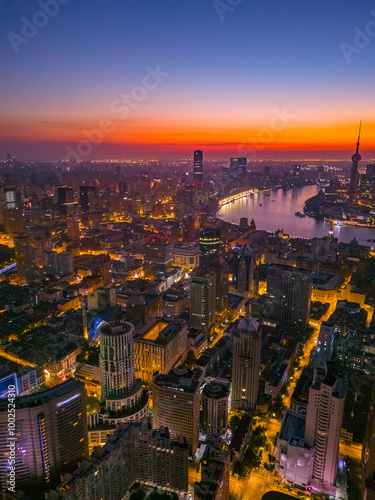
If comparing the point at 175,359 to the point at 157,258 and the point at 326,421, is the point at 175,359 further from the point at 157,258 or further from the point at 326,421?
the point at 157,258

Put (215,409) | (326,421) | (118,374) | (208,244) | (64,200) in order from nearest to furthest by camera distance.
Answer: (326,421) → (215,409) → (118,374) → (208,244) → (64,200)

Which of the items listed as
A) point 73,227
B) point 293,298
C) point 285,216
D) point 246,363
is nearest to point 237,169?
point 285,216

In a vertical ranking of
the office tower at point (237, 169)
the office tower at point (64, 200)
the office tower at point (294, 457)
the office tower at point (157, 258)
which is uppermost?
the office tower at point (237, 169)

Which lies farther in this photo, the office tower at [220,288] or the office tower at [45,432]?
the office tower at [220,288]

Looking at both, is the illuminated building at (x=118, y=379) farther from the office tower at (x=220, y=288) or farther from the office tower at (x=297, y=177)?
the office tower at (x=297, y=177)

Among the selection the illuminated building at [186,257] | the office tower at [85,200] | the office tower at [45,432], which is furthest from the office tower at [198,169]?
the office tower at [45,432]

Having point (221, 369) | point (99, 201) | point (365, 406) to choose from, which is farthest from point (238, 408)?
point (99, 201)

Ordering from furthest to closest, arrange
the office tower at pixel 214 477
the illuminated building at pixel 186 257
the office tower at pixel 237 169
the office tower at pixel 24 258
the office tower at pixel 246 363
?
the office tower at pixel 237 169, the illuminated building at pixel 186 257, the office tower at pixel 24 258, the office tower at pixel 246 363, the office tower at pixel 214 477
